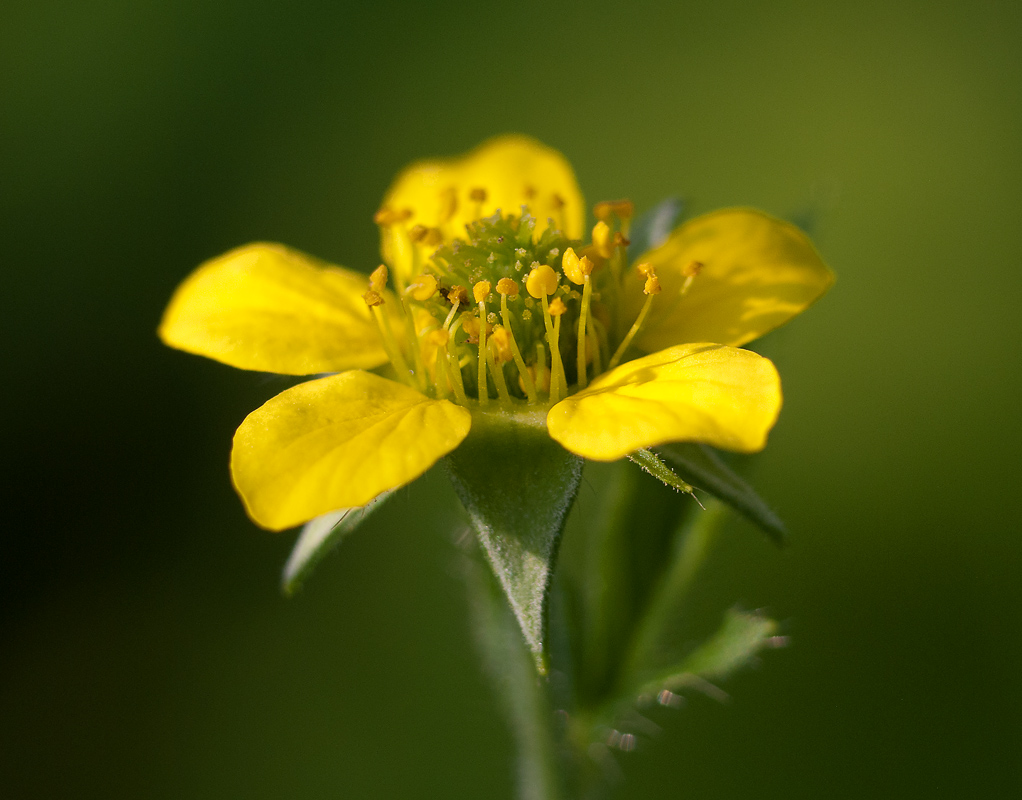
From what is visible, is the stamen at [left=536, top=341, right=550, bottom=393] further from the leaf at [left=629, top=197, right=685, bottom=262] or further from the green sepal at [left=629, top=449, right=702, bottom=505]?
the leaf at [left=629, top=197, right=685, bottom=262]

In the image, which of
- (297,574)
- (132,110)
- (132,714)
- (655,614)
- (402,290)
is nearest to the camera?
(297,574)

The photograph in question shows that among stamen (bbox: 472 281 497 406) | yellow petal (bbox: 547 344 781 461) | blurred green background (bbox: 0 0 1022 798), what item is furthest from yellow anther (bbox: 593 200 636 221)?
blurred green background (bbox: 0 0 1022 798)

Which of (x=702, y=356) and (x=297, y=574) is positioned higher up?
(x=702, y=356)

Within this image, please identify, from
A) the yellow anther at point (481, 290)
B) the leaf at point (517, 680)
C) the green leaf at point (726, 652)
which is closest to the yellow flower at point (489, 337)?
the yellow anther at point (481, 290)

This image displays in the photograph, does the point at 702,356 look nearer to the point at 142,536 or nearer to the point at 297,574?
the point at 297,574

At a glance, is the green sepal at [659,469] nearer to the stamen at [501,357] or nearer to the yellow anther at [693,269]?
the stamen at [501,357]

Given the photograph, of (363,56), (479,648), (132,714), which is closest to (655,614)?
(479,648)

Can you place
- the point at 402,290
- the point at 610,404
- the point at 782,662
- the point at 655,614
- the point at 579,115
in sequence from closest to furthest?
the point at 610,404 → the point at 402,290 → the point at 655,614 → the point at 782,662 → the point at 579,115
